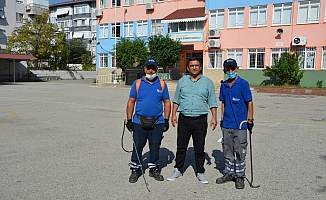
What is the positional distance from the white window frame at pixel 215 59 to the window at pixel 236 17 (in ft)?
8.51

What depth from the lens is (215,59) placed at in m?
30.4

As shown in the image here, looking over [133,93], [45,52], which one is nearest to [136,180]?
[133,93]

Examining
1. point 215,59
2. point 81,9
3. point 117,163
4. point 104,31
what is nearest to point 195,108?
point 117,163

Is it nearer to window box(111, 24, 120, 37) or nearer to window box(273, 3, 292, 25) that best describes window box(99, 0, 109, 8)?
window box(111, 24, 120, 37)

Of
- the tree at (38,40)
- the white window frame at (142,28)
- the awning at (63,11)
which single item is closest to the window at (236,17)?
the white window frame at (142,28)

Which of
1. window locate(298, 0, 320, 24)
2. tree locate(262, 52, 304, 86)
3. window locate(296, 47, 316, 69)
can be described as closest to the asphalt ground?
tree locate(262, 52, 304, 86)

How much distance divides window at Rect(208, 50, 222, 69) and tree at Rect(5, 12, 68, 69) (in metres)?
25.2

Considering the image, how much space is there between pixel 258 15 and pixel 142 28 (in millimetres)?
13287

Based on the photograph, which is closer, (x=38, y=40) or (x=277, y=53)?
(x=277, y=53)

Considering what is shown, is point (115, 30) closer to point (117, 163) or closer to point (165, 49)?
point (165, 49)

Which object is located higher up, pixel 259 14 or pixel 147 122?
pixel 259 14

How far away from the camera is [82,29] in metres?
74.8

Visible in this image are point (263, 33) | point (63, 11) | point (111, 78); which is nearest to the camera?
point (263, 33)

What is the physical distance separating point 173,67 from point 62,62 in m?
22.7
